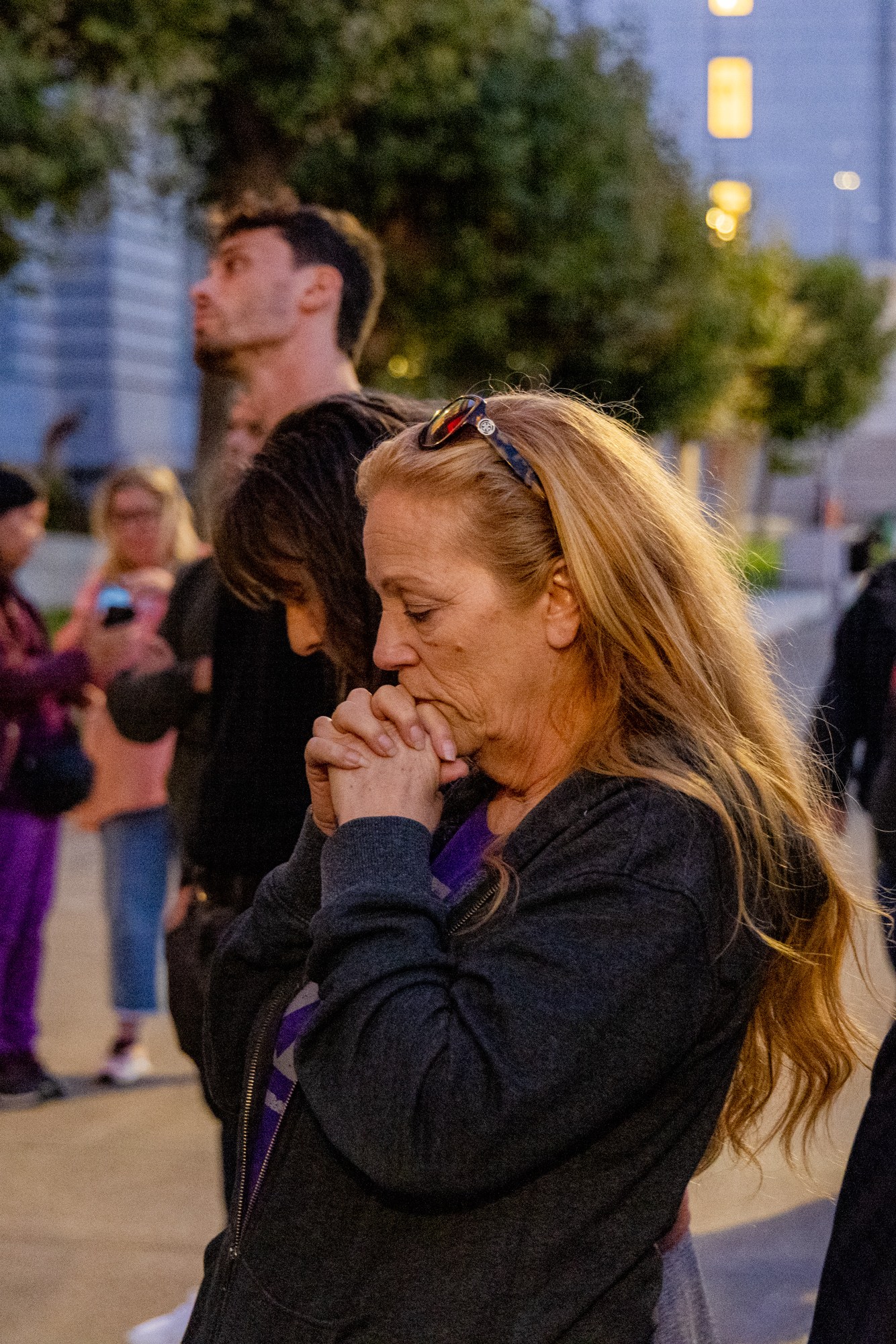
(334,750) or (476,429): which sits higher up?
(476,429)

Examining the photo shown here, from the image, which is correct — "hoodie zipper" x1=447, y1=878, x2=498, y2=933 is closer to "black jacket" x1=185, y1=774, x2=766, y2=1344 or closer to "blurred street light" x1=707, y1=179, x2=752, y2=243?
"black jacket" x1=185, y1=774, x2=766, y2=1344

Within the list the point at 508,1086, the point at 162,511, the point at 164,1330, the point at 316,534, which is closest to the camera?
the point at 508,1086

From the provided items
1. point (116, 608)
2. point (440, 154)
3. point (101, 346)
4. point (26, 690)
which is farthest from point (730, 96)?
point (116, 608)

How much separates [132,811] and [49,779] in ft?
1.19

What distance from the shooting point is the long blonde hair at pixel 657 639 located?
60.7 inches

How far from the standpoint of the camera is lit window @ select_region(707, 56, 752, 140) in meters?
19.1

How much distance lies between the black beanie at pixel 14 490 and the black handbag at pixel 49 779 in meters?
0.82

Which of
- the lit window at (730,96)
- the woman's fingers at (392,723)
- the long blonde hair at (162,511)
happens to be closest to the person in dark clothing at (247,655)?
the woman's fingers at (392,723)

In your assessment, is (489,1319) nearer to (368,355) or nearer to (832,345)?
(368,355)

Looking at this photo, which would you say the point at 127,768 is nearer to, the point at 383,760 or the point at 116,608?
the point at 116,608

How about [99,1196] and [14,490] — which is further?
[14,490]

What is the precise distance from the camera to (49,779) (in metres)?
4.90

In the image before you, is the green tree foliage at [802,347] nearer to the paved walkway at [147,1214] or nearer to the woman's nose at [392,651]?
the paved walkway at [147,1214]

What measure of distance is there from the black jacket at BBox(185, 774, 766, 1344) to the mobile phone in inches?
110
